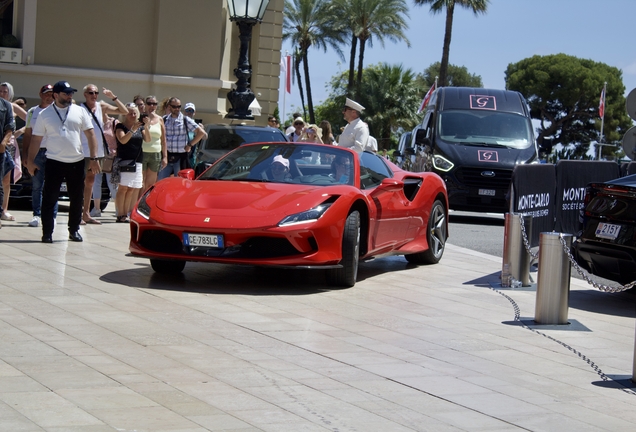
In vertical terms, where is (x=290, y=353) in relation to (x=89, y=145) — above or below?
below

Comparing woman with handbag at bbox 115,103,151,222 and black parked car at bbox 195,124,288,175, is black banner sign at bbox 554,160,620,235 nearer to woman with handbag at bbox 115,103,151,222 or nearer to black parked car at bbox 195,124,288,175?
black parked car at bbox 195,124,288,175

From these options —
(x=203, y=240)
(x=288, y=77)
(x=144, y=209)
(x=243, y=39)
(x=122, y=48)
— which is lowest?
(x=203, y=240)

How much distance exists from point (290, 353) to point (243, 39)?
38.6 feet

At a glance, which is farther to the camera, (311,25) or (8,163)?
(311,25)

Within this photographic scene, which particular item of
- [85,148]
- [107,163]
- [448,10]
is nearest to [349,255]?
[85,148]

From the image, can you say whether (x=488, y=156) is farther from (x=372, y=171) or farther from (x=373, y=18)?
(x=373, y=18)

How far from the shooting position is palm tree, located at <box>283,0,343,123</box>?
214 ft

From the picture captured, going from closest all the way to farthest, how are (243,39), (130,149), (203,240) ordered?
(203,240), (130,149), (243,39)

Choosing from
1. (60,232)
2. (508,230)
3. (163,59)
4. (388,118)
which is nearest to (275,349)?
(508,230)

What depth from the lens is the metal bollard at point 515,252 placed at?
10.3 meters

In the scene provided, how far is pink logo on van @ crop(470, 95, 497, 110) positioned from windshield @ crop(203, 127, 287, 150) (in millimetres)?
5360

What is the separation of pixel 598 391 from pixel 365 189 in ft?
14.1

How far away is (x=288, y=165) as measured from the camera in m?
9.90

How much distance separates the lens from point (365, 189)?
Answer: 32.4ft
